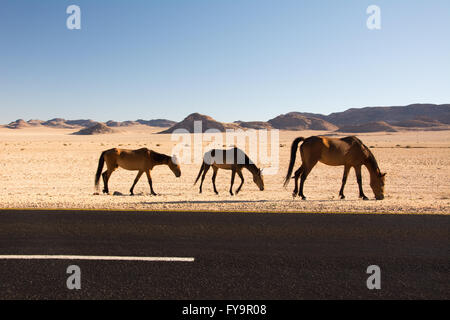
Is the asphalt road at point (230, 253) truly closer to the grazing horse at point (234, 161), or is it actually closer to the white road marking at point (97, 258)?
the white road marking at point (97, 258)

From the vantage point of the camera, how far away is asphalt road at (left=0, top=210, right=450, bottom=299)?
4328mm

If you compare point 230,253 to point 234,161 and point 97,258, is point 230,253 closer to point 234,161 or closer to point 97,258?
point 97,258

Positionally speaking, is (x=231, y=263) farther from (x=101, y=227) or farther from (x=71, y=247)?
(x=101, y=227)

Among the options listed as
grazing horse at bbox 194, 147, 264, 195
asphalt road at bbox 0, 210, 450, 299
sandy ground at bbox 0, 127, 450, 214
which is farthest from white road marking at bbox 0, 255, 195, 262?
grazing horse at bbox 194, 147, 264, 195

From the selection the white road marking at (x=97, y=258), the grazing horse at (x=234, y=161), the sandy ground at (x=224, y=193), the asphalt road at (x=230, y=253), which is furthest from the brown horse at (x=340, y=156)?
the white road marking at (x=97, y=258)

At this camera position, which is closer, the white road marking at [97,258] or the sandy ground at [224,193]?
the white road marking at [97,258]

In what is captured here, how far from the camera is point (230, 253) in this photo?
5.65m

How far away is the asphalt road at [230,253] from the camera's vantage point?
4.33 meters

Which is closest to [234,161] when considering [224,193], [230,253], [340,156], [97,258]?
[224,193]

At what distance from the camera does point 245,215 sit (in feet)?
27.7

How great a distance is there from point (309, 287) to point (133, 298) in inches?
87.8

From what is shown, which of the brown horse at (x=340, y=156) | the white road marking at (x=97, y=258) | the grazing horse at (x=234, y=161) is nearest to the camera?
the white road marking at (x=97, y=258)

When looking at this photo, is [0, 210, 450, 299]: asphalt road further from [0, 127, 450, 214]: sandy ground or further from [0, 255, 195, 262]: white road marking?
[0, 127, 450, 214]: sandy ground

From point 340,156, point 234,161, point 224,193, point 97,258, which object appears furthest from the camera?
point 224,193
